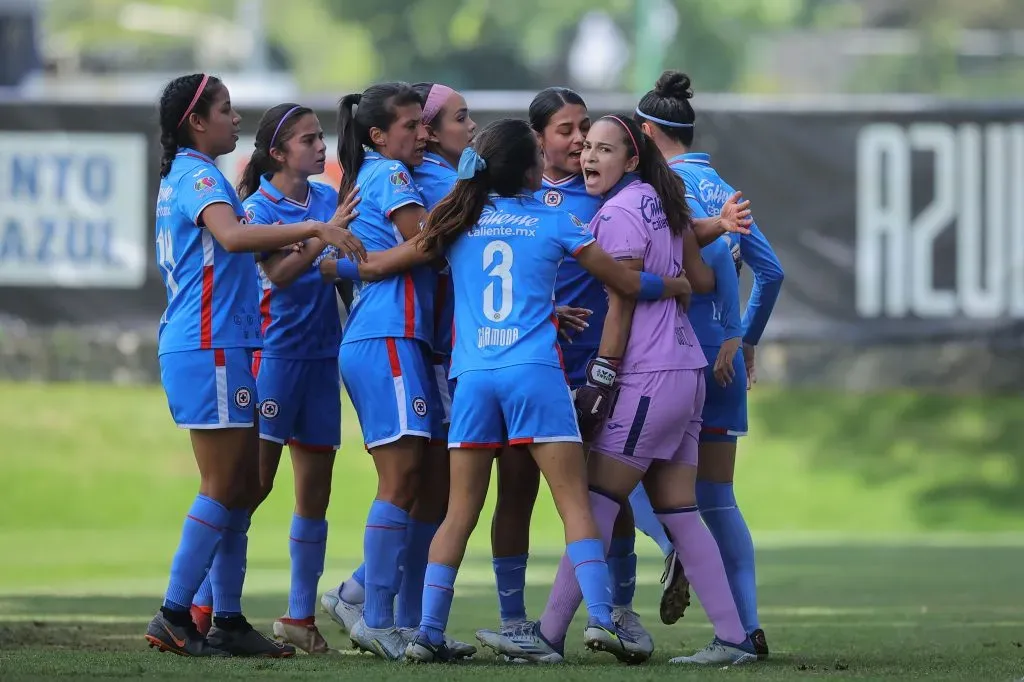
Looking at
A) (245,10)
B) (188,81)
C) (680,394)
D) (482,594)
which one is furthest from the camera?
(245,10)

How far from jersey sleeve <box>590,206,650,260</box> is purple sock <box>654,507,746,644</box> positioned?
101 cm

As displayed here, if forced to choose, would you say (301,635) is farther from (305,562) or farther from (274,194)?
(274,194)

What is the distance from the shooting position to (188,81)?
21.8 feet

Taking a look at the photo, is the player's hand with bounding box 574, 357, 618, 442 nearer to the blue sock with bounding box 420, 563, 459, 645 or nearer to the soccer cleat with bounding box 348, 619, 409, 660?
the blue sock with bounding box 420, 563, 459, 645

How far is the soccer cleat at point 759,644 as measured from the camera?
6453mm

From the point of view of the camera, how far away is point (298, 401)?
714cm

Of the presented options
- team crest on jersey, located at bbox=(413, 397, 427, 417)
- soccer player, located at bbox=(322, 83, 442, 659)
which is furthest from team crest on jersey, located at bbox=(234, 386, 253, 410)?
team crest on jersey, located at bbox=(413, 397, 427, 417)

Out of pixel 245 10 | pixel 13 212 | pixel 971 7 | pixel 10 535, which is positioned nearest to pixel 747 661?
pixel 10 535

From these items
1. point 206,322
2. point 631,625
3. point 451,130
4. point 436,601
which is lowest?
point 631,625

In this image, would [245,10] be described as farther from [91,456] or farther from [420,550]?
[420,550]

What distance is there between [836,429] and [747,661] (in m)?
10.1

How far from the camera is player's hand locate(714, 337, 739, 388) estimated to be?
6.72 m

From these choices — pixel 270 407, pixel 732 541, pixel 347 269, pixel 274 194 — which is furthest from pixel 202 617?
pixel 732 541

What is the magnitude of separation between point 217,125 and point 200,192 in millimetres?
363
